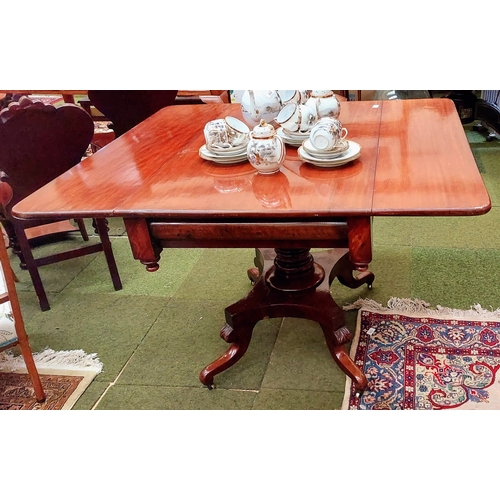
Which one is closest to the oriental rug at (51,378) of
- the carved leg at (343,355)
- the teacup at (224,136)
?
the carved leg at (343,355)

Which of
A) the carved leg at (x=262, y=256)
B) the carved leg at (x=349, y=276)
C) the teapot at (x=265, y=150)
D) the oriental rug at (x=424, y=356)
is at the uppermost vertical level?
the teapot at (x=265, y=150)

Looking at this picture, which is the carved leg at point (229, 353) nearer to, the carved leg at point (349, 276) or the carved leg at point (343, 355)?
the carved leg at point (343, 355)

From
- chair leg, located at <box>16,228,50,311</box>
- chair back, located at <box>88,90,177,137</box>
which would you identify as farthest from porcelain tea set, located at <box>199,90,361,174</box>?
chair back, located at <box>88,90,177,137</box>

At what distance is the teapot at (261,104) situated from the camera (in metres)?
1.60

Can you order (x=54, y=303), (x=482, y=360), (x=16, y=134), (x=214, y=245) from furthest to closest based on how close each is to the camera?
(x=54, y=303) → (x=16, y=134) → (x=482, y=360) → (x=214, y=245)

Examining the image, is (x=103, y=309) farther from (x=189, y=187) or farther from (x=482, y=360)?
(x=482, y=360)

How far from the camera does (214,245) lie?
1.34m

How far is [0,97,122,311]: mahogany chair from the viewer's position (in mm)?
1995

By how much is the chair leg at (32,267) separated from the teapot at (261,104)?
1118mm

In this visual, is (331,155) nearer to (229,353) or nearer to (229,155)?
(229,155)

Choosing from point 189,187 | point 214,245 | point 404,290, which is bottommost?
point 404,290

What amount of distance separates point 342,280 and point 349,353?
0.38 metres

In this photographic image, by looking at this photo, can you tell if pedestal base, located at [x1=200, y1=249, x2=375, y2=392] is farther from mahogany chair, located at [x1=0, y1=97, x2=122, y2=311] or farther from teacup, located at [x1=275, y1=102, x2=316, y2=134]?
mahogany chair, located at [x1=0, y1=97, x2=122, y2=311]

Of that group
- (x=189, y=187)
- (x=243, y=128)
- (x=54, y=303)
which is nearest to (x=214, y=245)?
(x=189, y=187)
